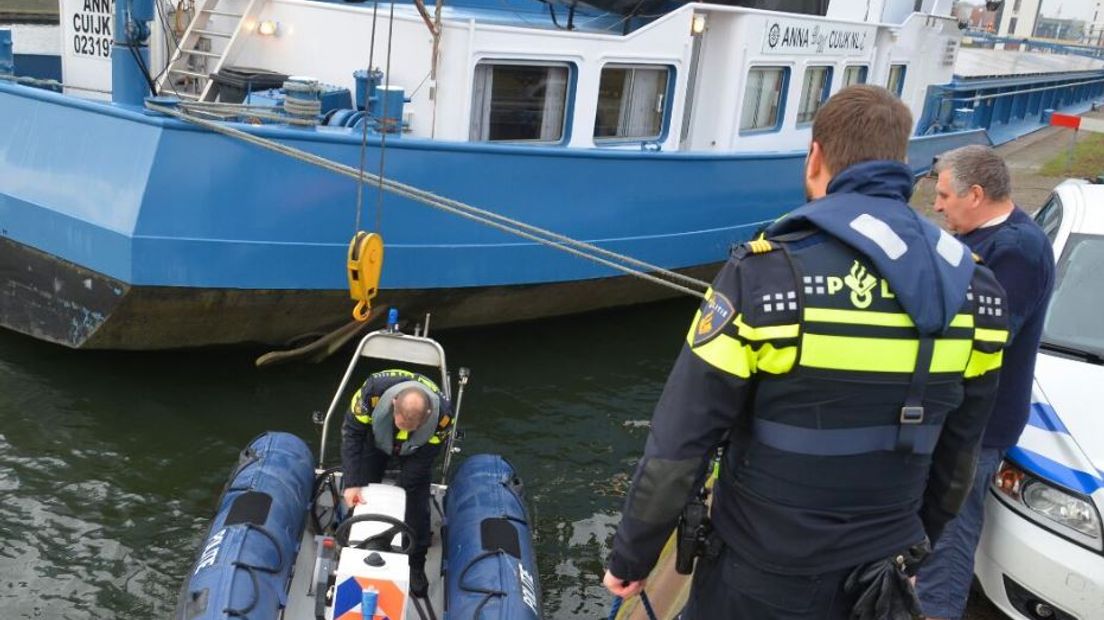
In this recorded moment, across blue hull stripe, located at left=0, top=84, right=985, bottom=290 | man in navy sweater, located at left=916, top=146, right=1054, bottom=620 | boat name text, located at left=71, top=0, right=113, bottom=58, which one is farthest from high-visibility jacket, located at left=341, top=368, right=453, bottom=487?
boat name text, located at left=71, top=0, right=113, bottom=58

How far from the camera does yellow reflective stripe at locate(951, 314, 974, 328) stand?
2.21 m

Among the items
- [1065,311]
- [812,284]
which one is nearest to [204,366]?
[1065,311]

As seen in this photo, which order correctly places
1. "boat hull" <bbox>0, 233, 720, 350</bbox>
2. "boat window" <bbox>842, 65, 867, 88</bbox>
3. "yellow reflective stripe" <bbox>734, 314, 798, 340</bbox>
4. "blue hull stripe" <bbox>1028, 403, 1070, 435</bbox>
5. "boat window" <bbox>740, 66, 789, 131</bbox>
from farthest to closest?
1. "boat window" <bbox>842, 65, 867, 88</bbox>
2. "boat window" <bbox>740, 66, 789, 131</bbox>
3. "boat hull" <bbox>0, 233, 720, 350</bbox>
4. "blue hull stripe" <bbox>1028, 403, 1070, 435</bbox>
5. "yellow reflective stripe" <bbox>734, 314, 798, 340</bbox>

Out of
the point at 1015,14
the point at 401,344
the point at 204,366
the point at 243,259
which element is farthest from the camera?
the point at 1015,14

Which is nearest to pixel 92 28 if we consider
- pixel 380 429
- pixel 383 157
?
pixel 383 157

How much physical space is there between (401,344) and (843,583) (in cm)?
373

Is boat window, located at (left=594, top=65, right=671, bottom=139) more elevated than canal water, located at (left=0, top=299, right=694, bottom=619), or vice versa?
boat window, located at (left=594, top=65, right=671, bottom=139)

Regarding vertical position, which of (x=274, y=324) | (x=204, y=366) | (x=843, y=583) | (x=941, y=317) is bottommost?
(x=204, y=366)

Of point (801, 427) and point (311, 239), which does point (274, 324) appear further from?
point (801, 427)

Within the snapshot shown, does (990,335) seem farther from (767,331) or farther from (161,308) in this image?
A: (161,308)

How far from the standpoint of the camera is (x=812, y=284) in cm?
213

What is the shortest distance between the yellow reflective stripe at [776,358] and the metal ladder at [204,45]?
6.46 meters

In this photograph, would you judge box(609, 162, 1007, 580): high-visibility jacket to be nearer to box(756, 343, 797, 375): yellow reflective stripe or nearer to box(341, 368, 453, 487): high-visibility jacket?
box(756, 343, 797, 375): yellow reflective stripe

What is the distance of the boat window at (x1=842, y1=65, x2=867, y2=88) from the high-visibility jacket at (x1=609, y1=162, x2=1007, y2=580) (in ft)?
29.3
